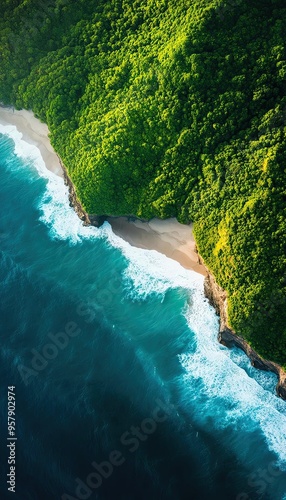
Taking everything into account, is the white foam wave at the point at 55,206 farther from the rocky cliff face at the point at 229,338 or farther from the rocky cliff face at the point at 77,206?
the rocky cliff face at the point at 229,338

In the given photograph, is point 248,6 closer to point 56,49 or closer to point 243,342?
point 56,49

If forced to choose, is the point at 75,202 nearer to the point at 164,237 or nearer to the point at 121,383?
the point at 164,237

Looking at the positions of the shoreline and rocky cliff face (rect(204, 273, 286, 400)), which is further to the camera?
the shoreline

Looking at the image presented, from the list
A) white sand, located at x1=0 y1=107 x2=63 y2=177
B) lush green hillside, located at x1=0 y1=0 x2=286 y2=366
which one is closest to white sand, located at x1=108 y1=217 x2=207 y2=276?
lush green hillside, located at x1=0 y1=0 x2=286 y2=366

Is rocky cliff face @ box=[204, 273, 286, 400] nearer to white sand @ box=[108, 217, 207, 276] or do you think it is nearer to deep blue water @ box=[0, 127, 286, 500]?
deep blue water @ box=[0, 127, 286, 500]

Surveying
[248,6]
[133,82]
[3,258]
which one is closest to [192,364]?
[3,258]

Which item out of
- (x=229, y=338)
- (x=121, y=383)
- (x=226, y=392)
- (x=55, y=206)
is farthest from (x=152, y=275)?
(x=55, y=206)

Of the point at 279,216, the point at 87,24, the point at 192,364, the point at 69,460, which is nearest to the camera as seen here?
the point at 279,216
